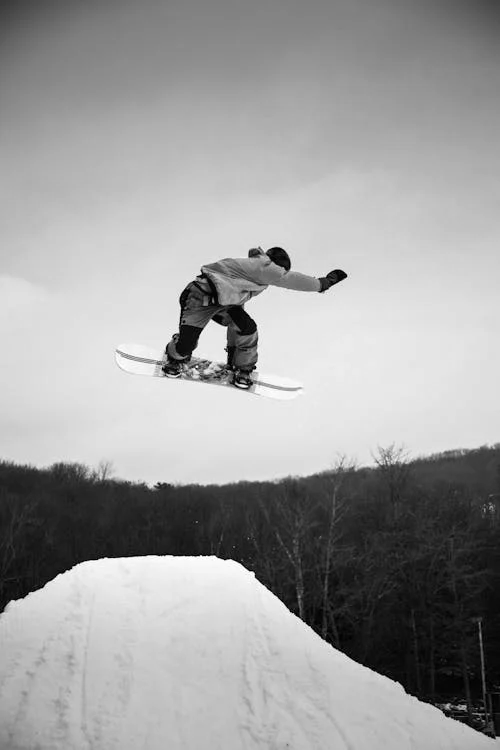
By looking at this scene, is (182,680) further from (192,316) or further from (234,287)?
(234,287)

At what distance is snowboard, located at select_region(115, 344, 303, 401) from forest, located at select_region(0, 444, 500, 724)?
40.1 ft

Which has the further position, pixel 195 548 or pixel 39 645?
pixel 195 548

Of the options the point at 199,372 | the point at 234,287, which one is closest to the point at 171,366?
the point at 199,372

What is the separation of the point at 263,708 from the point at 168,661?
1502 millimetres

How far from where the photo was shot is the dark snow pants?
5422 millimetres

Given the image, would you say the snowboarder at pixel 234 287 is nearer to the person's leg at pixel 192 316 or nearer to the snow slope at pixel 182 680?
the person's leg at pixel 192 316

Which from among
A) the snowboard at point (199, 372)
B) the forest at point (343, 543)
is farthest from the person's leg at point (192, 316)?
the forest at point (343, 543)

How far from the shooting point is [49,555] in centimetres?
3441

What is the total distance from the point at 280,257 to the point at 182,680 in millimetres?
5809

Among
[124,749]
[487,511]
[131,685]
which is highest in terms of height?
[487,511]

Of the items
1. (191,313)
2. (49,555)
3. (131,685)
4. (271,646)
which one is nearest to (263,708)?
(271,646)

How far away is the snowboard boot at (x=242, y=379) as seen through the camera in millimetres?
→ 7068

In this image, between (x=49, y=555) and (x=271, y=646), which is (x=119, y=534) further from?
(x=271, y=646)

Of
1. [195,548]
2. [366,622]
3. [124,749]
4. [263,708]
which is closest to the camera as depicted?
[124,749]
